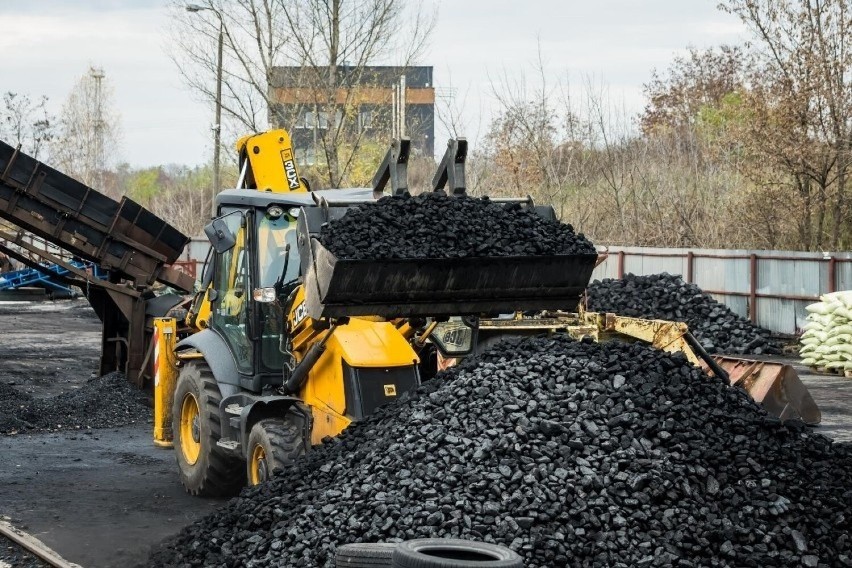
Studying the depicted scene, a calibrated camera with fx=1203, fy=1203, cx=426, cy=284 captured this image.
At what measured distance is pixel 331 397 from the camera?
8.34 metres

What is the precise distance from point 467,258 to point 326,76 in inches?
927

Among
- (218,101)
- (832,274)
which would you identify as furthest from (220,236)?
(218,101)

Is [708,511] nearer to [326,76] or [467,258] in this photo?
[467,258]

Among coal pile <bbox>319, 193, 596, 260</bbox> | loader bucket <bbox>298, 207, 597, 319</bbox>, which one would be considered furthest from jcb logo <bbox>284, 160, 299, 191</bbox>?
coal pile <bbox>319, 193, 596, 260</bbox>

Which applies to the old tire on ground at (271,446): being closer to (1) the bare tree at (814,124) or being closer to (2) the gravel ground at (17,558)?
(2) the gravel ground at (17,558)

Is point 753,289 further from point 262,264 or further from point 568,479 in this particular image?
point 568,479

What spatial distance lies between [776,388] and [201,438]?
597cm

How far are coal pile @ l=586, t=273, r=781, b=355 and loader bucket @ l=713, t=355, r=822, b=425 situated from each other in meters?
9.52

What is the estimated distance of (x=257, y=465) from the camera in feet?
28.5

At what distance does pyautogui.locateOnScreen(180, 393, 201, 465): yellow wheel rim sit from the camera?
10.3 m

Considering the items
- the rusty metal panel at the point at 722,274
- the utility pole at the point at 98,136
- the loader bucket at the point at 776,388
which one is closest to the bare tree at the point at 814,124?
the rusty metal panel at the point at 722,274

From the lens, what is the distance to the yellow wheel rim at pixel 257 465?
27.9ft

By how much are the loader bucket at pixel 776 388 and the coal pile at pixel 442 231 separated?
14.6 feet

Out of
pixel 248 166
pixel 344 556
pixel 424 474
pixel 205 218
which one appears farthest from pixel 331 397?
pixel 205 218
